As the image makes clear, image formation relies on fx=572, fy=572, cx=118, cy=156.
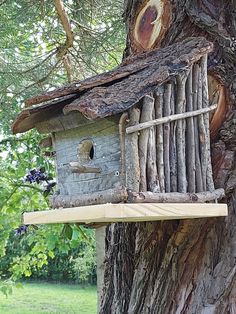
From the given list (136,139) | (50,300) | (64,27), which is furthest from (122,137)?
(50,300)

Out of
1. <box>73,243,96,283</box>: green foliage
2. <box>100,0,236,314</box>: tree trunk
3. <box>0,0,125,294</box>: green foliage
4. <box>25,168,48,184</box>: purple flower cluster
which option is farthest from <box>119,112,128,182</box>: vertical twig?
<box>73,243,96,283</box>: green foliage

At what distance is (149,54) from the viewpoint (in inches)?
51.0

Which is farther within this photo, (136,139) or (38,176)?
(38,176)

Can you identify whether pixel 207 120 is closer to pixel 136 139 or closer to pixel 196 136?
pixel 196 136

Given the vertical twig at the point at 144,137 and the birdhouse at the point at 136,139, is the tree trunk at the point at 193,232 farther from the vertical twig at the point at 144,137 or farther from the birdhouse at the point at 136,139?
the vertical twig at the point at 144,137

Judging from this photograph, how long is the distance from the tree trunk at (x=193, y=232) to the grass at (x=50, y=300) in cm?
615

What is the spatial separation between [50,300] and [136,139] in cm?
811

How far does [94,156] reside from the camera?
A: 112 centimetres

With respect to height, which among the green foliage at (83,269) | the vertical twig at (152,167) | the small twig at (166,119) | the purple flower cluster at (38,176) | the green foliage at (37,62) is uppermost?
the green foliage at (37,62)

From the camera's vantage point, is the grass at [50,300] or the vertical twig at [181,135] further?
the grass at [50,300]

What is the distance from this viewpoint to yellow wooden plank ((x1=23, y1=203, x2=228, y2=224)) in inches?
36.5

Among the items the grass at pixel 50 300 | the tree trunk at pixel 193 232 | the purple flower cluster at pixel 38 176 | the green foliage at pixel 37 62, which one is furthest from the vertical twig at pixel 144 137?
the grass at pixel 50 300

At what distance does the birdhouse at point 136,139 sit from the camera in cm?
102

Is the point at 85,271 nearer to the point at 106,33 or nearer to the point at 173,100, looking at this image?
the point at 106,33
